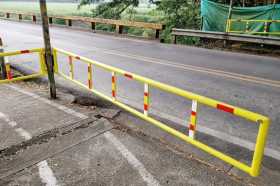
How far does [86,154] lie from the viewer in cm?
425

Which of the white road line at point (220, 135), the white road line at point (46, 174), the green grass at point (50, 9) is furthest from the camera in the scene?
the green grass at point (50, 9)

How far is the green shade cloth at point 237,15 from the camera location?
1347 centimetres

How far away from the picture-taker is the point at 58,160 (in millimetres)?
4090

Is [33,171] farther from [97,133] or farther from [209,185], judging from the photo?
[209,185]

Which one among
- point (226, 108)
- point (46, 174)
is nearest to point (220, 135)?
point (226, 108)

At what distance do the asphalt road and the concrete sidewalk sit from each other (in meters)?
1.15

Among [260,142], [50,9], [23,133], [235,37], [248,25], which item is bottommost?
[23,133]

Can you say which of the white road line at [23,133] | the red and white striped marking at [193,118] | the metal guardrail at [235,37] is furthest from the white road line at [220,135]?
the metal guardrail at [235,37]

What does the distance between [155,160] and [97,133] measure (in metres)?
1.35

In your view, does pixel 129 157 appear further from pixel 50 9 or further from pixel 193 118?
pixel 50 9

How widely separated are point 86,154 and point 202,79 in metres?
5.09

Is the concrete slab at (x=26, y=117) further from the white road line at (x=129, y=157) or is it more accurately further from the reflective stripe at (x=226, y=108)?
the reflective stripe at (x=226, y=108)

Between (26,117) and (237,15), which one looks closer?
(26,117)

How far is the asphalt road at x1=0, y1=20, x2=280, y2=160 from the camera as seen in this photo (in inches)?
209
